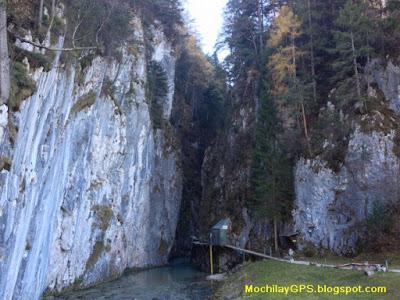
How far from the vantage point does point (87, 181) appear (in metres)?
30.7

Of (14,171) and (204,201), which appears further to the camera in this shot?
(204,201)

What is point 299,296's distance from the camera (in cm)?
1797

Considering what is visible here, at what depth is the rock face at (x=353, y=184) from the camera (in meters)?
27.8

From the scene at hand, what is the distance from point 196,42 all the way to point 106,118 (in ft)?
101

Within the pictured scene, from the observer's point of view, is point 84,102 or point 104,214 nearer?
point 84,102

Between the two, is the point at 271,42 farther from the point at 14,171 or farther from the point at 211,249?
the point at 14,171

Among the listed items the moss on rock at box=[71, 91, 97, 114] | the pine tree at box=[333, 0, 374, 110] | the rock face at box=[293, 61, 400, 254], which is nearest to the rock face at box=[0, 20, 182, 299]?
the moss on rock at box=[71, 91, 97, 114]

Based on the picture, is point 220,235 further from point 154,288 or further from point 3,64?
point 3,64

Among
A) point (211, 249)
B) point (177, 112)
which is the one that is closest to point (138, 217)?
point (211, 249)

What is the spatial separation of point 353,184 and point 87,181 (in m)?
20.0

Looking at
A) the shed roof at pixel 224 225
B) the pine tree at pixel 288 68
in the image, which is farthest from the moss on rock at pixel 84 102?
the shed roof at pixel 224 225

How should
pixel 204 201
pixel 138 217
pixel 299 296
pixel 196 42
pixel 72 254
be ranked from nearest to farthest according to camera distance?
1. pixel 299 296
2. pixel 72 254
3. pixel 138 217
4. pixel 204 201
5. pixel 196 42

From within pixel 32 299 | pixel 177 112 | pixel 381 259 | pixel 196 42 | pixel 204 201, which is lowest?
pixel 32 299

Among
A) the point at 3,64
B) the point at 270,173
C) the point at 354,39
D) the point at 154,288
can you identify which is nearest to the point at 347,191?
the point at 270,173
